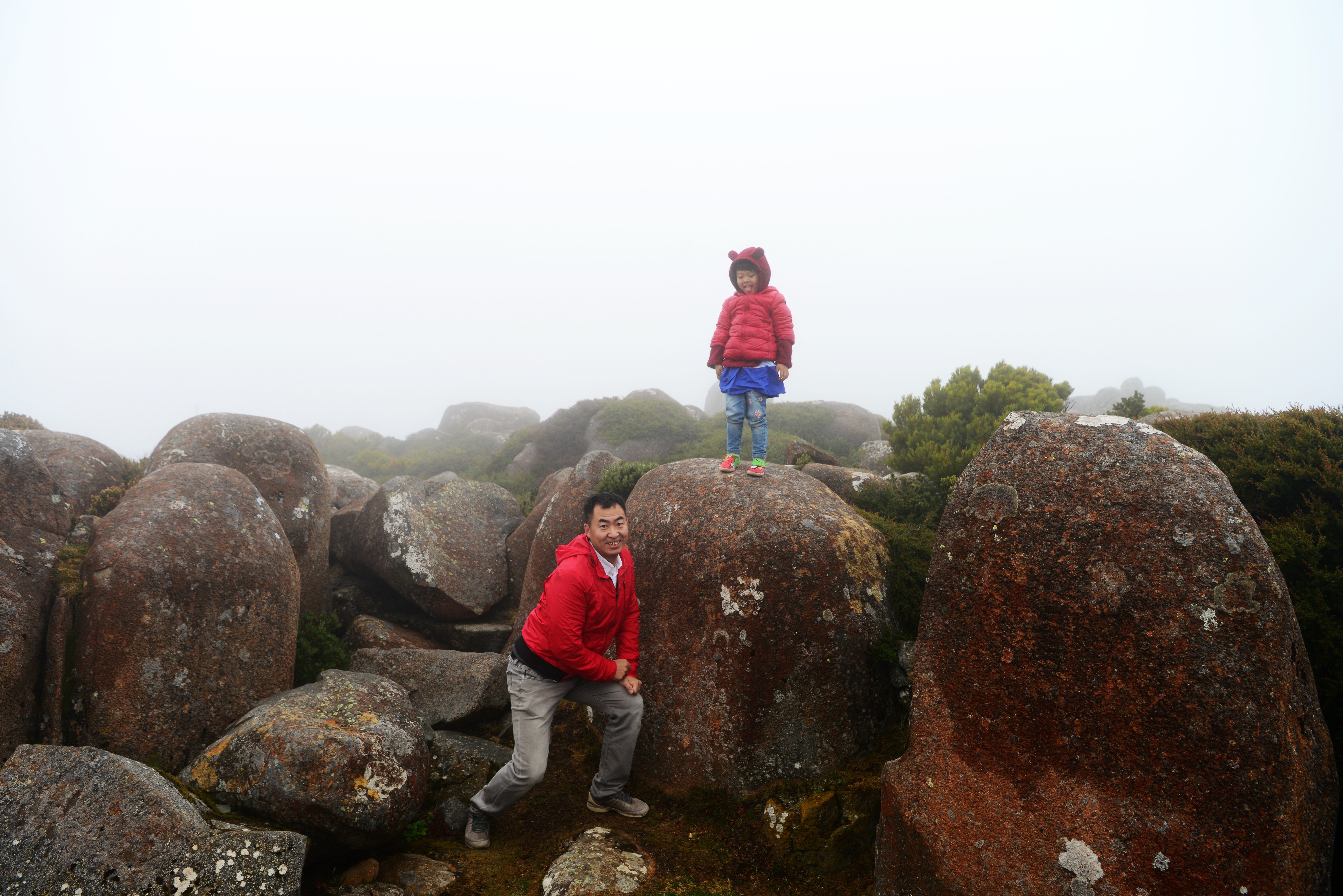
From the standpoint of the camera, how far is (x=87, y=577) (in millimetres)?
6570

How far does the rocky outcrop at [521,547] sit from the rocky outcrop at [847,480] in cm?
415

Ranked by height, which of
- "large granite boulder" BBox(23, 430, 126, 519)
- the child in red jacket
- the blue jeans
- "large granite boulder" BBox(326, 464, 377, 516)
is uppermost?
the child in red jacket

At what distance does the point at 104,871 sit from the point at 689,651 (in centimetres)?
467

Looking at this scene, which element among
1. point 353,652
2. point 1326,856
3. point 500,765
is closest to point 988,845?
point 1326,856

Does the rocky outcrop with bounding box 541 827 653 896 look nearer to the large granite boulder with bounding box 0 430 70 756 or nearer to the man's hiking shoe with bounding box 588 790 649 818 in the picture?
the man's hiking shoe with bounding box 588 790 649 818

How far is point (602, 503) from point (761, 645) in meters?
2.12

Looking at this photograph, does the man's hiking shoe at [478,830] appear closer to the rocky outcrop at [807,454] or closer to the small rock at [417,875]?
the small rock at [417,875]

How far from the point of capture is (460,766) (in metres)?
6.77

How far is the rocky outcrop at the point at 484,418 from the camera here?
4622 centimetres

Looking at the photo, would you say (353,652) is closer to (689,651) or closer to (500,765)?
(500,765)

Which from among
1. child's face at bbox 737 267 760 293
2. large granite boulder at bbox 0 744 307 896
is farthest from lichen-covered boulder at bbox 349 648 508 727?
child's face at bbox 737 267 760 293

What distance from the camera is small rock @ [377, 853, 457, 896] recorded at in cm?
521

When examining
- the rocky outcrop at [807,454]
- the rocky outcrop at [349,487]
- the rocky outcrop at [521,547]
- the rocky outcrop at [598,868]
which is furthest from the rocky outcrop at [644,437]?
the rocky outcrop at [598,868]

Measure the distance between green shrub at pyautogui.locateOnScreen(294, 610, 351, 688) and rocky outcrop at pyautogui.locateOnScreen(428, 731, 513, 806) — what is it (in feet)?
6.73
